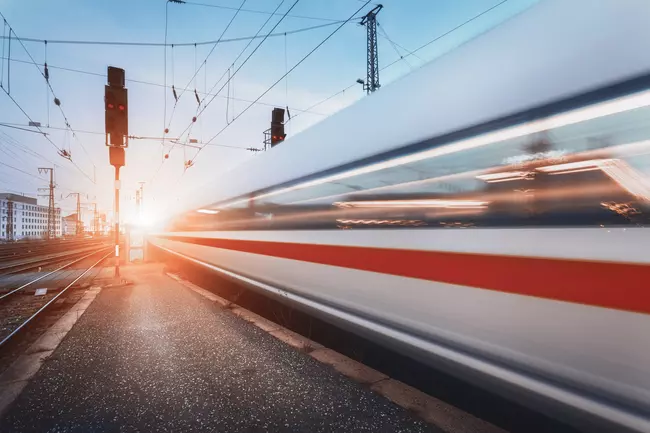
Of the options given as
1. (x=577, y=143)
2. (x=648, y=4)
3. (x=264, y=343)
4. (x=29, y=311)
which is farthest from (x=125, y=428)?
(x=29, y=311)

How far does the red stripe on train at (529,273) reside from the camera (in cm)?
154

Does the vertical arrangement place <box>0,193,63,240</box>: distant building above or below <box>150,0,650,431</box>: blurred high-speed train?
above

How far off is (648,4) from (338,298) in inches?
112

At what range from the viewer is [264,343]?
4.09 meters

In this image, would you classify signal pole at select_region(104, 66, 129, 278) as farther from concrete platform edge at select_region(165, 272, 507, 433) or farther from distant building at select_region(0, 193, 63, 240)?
distant building at select_region(0, 193, 63, 240)

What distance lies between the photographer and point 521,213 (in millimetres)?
1966

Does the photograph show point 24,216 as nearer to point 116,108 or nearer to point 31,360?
point 116,108

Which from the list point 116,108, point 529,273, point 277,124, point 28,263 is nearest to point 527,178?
point 529,273

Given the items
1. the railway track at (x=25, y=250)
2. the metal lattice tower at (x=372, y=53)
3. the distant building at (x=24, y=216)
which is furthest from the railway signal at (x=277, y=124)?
the distant building at (x=24, y=216)

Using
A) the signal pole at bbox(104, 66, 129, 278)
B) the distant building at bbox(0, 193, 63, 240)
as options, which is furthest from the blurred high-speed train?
the distant building at bbox(0, 193, 63, 240)

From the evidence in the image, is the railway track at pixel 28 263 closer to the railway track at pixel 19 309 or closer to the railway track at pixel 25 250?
the railway track at pixel 25 250

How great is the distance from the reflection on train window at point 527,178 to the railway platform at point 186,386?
1396mm

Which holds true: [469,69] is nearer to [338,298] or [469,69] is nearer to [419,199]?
[419,199]

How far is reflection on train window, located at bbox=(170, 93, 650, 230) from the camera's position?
1623 millimetres
